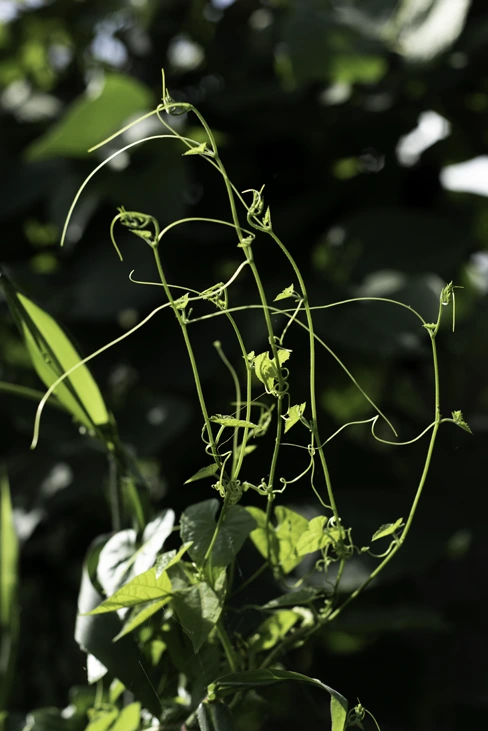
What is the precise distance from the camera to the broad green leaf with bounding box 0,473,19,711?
0.17 metres

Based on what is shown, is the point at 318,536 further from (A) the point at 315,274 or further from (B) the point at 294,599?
(A) the point at 315,274

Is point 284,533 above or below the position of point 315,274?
above

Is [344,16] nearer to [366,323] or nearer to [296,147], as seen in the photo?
[296,147]

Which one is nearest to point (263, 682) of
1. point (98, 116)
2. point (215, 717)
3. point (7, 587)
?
point (215, 717)

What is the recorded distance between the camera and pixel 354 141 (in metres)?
0.42

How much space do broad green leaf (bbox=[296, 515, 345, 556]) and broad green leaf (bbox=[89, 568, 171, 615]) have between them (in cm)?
2

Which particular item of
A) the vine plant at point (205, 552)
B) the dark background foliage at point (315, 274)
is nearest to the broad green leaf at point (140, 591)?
the vine plant at point (205, 552)

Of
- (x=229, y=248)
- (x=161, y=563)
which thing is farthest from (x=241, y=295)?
(x=161, y=563)

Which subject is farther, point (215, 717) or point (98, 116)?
point (98, 116)

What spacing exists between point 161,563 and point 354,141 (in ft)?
1.21

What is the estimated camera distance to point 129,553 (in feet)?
0.37

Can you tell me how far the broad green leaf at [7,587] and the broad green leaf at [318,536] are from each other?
9 cm

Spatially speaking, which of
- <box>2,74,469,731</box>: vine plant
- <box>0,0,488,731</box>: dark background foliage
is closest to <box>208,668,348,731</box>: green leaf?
<box>2,74,469,731</box>: vine plant

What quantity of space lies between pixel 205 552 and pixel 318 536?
15 mm
